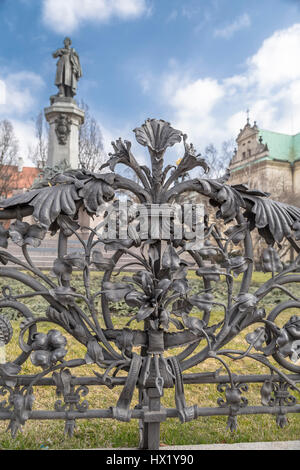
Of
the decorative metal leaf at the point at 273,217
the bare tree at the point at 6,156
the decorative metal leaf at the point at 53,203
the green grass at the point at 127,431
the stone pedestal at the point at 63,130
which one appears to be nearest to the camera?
the decorative metal leaf at the point at 53,203

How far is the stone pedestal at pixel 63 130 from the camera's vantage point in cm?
1238

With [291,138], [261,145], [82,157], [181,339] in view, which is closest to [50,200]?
[181,339]

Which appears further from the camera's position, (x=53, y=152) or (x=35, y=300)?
(x=53, y=152)

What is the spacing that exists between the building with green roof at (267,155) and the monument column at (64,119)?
17950mm

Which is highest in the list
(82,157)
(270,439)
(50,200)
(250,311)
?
(82,157)

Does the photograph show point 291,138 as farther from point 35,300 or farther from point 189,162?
point 189,162

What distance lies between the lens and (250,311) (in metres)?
1.60

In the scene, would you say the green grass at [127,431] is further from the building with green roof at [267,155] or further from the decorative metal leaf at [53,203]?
the building with green roof at [267,155]

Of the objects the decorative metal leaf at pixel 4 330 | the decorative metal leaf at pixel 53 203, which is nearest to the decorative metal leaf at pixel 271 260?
the decorative metal leaf at pixel 53 203

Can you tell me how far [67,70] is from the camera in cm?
1323

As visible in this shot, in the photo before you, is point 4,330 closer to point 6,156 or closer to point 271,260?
point 271,260

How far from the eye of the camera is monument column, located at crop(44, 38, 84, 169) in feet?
40.7

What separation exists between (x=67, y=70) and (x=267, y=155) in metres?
22.1

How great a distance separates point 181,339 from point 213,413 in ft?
1.19
